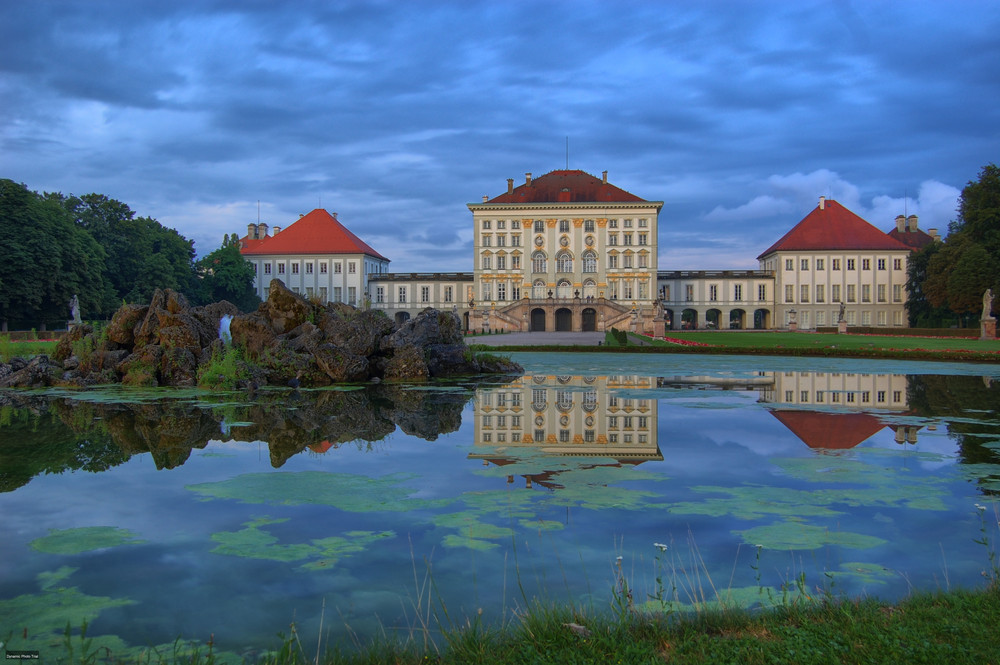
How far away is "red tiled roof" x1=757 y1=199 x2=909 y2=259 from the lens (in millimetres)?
73688

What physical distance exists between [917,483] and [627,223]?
66478 millimetres

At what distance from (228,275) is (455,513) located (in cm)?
6862

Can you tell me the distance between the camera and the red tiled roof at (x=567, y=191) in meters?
71.4

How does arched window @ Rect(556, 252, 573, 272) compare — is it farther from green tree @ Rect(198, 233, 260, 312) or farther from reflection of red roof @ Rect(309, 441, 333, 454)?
reflection of red roof @ Rect(309, 441, 333, 454)

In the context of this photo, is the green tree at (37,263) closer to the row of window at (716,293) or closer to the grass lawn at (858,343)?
the grass lawn at (858,343)

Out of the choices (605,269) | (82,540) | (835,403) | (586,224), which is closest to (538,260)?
(586,224)

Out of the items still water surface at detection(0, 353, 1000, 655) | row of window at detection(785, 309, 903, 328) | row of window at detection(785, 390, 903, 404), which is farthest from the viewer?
row of window at detection(785, 309, 903, 328)

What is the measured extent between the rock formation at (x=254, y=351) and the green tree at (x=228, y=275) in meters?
52.7

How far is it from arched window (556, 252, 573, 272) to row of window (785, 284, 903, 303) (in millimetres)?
20997

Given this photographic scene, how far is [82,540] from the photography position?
519 cm

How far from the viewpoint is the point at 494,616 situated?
3.95 m

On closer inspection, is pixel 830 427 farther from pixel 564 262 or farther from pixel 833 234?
pixel 833 234

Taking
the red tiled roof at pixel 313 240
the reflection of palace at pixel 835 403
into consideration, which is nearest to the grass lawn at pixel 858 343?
the reflection of palace at pixel 835 403

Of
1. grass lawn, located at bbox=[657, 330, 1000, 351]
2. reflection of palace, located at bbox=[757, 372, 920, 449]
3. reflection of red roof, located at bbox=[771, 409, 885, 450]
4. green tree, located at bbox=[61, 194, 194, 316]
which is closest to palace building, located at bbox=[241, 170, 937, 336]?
green tree, located at bbox=[61, 194, 194, 316]
